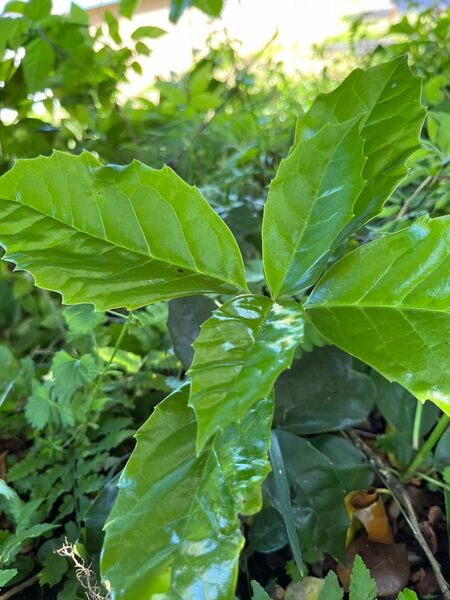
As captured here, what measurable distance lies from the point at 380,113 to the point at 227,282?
0.69 ft

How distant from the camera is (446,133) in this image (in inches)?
31.1

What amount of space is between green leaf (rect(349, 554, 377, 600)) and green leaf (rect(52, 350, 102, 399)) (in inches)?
15.2

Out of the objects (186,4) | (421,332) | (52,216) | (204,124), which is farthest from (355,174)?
(204,124)

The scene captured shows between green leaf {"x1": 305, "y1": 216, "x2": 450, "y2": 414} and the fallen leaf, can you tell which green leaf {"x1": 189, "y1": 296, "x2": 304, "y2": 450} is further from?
the fallen leaf

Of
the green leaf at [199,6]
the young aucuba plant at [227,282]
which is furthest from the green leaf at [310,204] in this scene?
the green leaf at [199,6]

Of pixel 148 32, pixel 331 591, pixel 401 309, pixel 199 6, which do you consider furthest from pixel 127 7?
pixel 331 591

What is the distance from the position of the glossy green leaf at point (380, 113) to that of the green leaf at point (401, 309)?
0.06 meters

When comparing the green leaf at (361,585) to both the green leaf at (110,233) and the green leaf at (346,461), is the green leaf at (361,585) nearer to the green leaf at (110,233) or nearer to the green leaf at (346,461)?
the green leaf at (346,461)

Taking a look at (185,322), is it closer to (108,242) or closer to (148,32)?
(108,242)

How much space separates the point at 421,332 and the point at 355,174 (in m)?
0.14

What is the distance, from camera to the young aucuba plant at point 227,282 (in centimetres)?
39

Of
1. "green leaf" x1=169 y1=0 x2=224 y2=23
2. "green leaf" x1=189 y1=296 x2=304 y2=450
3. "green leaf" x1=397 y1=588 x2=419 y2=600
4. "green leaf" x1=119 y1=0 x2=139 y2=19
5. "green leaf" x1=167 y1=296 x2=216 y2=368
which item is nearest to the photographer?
"green leaf" x1=189 y1=296 x2=304 y2=450

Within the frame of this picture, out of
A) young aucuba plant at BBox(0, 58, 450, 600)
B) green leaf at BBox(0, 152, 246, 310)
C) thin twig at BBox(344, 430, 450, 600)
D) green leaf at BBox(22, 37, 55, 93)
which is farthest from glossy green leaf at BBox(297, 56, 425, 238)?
green leaf at BBox(22, 37, 55, 93)

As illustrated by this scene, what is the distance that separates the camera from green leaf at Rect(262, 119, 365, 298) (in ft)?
1.42
